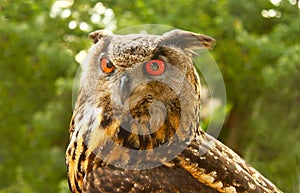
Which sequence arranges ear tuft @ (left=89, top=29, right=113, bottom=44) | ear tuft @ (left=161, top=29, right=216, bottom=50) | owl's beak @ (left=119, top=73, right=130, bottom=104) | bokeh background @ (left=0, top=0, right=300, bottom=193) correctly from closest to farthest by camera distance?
owl's beak @ (left=119, top=73, right=130, bottom=104)
ear tuft @ (left=161, top=29, right=216, bottom=50)
ear tuft @ (left=89, top=29, right=113, bottom=44)
bokeh background @ (left=0, top=0, right=300, bottom=193)

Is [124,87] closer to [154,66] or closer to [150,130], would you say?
[154,66]

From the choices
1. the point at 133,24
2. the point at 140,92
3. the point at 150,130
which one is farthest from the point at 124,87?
the point at 133,24

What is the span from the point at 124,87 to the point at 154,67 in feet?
0.44

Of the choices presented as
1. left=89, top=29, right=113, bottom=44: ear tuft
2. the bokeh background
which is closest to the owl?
left=89, top=29, right=113, bottom=44: ear tuft

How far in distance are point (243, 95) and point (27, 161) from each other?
234cm

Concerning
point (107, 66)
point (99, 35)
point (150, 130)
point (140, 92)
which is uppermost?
point (99, 35)

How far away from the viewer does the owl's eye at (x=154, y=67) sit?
2.27 meters

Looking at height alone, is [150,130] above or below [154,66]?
below

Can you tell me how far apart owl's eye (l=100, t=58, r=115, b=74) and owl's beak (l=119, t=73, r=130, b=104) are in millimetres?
76

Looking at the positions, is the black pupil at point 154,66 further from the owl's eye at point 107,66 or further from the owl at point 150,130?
the owl's eye at point 107,66

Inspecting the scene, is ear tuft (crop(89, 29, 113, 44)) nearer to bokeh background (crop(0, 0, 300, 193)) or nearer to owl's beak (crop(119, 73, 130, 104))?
owl's beak (crop(119, 73, 130, 104))

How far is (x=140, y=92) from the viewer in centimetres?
233

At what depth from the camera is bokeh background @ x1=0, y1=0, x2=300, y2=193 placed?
498 centimetres

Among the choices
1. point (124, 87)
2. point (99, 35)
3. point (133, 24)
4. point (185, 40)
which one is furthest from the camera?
point (133, 24)
